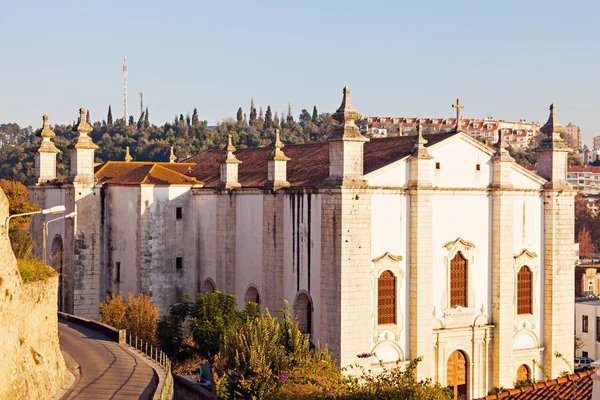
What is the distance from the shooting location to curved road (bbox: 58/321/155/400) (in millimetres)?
24281

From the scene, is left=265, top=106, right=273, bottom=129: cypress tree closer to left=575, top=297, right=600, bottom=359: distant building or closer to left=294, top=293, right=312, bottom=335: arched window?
left=575, top=297, right=600, bottom=359: distant building

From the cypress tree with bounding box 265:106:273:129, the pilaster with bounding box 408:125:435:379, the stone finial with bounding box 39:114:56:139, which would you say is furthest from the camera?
the cypress tree with bounding box 265:106:273:129

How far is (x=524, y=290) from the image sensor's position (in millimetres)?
34594

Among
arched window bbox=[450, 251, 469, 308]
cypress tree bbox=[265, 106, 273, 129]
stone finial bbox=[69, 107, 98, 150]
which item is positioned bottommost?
arched window bbox=[450, 251, 469, 308]

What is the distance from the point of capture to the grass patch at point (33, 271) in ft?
78.1

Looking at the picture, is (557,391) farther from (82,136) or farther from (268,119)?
(268,119)

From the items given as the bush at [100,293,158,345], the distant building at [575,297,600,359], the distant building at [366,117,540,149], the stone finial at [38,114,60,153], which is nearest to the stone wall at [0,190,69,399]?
the bush at [100,293,158,345]

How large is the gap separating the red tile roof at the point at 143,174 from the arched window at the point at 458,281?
12.6m

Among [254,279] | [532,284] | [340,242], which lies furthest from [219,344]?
[532,284]

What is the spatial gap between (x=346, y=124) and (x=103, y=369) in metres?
11.4

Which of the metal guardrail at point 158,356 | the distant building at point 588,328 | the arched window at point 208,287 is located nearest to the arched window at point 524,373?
the arched window at point 208,287

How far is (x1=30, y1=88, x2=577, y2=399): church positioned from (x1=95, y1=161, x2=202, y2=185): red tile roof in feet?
0.40

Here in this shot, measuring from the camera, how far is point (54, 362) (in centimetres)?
2436

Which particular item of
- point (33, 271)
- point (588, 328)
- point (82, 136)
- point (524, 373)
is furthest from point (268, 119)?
point (33, 271)
